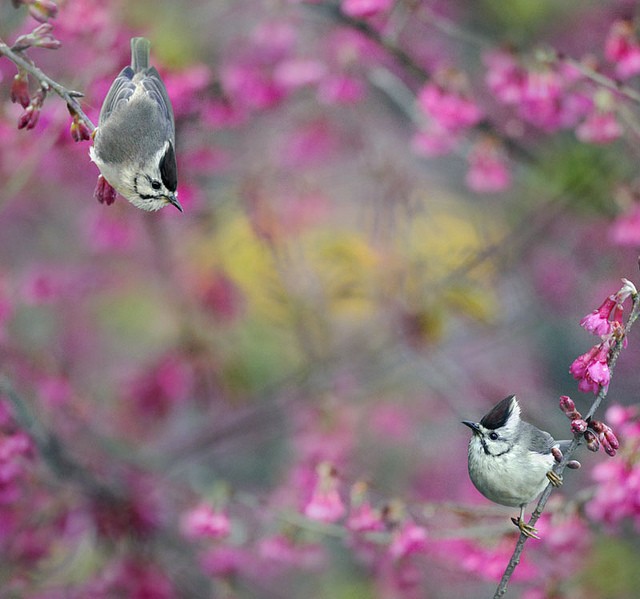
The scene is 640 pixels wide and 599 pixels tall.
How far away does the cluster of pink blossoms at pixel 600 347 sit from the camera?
1590mm

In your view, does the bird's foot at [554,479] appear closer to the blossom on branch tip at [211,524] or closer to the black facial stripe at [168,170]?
the black facial stripe at [168,170]

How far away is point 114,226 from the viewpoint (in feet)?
12.2

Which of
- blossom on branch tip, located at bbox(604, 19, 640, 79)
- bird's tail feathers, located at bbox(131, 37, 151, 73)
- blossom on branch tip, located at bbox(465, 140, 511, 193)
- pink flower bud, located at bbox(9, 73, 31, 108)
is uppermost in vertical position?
blossom on branch tip, located at bbox(465, 140, 511, 193)

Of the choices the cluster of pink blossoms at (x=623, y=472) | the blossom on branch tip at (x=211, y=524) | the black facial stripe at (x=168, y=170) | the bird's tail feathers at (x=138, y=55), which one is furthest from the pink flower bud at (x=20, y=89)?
the cluster of pink blossoms at (x=623, y=472)

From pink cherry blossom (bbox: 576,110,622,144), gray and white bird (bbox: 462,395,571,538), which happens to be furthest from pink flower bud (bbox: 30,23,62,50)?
pink cherry blossom (bbox: 576,110,622,144)

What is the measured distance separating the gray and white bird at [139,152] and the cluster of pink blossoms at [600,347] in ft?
2.93

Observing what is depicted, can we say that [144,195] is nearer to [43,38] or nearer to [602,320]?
[43,38]

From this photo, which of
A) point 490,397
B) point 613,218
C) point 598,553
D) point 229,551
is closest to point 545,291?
point 490,397

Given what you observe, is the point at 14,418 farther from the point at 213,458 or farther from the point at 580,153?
the point at 580,153

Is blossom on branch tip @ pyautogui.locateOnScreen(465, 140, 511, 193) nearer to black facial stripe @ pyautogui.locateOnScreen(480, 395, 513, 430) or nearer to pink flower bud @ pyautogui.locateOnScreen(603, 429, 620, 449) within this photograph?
black facial stripe @ pyautogui.locateOnScreen(480, 395, 513, 430)

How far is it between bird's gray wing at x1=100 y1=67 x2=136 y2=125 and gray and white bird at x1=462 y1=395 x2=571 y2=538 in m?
1.09

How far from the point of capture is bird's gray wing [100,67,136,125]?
2.04m

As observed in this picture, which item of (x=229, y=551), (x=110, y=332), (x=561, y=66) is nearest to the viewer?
(x=561, y=66)

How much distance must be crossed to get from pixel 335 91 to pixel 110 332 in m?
3.61
